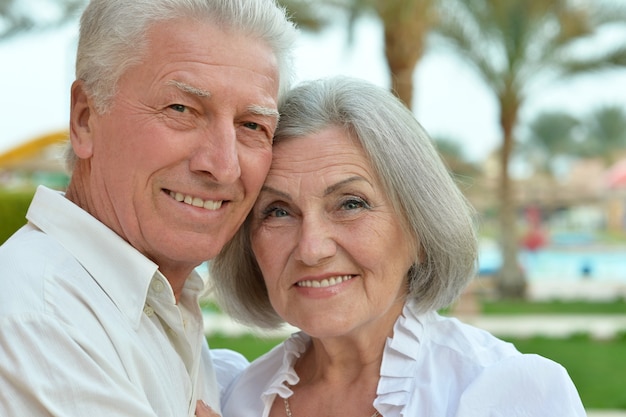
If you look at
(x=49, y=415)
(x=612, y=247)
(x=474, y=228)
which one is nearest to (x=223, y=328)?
(x=474, y=228)

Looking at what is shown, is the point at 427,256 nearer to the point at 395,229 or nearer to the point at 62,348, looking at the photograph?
the point at 395,229

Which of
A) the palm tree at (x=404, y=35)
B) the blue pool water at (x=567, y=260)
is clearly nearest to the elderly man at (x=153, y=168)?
the palm tree at (x=404, y=35)

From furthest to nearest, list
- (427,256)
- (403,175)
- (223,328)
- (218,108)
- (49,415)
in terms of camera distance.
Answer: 1. (223,328)
2. (427,256)
3. (403,175)
4. (218,108)
5. (49,415)

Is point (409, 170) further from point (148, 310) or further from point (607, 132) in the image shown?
point (607, 132)

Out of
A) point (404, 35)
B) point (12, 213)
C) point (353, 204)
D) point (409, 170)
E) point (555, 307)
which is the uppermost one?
point (404, 35)

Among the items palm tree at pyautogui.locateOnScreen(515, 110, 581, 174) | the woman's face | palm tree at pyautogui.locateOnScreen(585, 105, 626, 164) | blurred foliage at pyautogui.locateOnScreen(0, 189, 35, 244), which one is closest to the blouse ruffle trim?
the woman's face

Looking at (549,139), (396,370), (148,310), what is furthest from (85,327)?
(549,139)

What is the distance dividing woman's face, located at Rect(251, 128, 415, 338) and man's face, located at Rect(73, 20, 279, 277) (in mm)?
300

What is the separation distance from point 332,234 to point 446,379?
53 cm

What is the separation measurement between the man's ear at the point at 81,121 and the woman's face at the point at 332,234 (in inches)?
22.0

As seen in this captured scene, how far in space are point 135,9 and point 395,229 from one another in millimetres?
989

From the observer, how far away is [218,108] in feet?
7.27

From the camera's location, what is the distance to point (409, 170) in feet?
8.33

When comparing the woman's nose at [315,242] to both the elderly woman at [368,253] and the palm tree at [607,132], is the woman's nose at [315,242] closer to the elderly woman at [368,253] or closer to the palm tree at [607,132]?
the elderly woman at [368,253]
